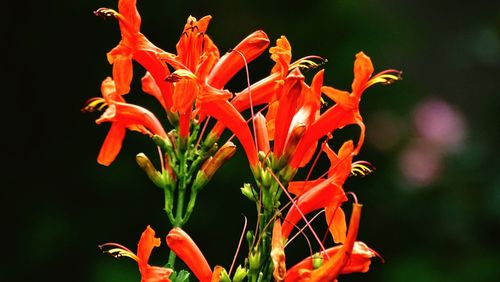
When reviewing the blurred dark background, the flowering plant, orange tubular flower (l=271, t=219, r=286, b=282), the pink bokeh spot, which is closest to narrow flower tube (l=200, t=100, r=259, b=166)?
the flowering plant

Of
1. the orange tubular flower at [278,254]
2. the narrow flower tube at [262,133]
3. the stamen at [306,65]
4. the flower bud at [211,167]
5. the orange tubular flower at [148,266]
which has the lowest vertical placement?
the orange tubular flower at [148,266]

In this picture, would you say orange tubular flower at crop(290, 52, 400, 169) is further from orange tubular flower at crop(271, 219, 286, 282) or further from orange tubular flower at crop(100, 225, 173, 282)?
orange tubular flower at crop(100, 225, 173, 282)

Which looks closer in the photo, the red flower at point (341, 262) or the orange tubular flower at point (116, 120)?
the red flower at point (341, 262)

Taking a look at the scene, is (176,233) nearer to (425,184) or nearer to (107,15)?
(107,15)

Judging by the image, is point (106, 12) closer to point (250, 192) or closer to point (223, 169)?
point (250, 192)

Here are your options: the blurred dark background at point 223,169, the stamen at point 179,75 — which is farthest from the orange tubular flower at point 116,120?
the blurred dark background at point 223,169

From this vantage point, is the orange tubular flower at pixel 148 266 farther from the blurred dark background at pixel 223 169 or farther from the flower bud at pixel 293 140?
the blurred dark background at pixel 223 169

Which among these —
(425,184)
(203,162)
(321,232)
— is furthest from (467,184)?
(203,162)
